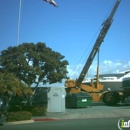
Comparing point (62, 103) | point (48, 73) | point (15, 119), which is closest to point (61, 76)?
point (48, 73)

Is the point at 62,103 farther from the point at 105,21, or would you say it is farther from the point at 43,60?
the point at 105,21

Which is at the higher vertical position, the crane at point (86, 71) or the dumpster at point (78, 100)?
the crane at point (86, 71)

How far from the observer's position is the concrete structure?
909 inches

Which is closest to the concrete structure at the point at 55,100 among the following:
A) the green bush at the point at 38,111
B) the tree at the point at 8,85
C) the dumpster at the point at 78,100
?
the green bush at the point at 38,111

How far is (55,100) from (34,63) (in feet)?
15.8

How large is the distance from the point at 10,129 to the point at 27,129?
97 cm

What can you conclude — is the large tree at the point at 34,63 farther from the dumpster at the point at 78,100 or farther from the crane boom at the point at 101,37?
the crane boom at the point at 101,37

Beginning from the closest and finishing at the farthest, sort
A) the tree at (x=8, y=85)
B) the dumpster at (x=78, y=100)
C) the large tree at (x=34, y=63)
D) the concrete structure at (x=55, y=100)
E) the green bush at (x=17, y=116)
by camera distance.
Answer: the tree at (x=8, y=85) → the green bush at (x=17, y=116) → the large tree at (x=34, y=63) → the concrete structure at (x=55, y=100) → the dumpster at (x=78, y=100)

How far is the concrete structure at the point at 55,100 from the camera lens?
909 inches

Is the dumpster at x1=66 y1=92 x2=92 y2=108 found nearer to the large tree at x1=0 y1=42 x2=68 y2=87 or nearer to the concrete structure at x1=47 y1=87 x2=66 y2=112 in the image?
the concrete structure at x1=47 y1=87 x2=66 y2=112

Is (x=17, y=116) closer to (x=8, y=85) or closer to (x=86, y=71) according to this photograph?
(x=8, y=85)

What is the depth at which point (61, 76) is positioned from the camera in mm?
20562

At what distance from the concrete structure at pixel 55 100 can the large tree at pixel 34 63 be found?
100 inches

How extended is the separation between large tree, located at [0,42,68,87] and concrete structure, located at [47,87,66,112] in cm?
255
